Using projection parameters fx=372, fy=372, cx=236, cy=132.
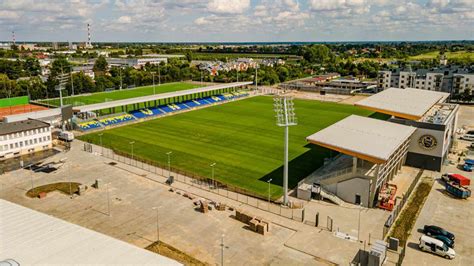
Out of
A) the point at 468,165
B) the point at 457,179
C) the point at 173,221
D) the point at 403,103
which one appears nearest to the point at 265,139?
the point at 403,103

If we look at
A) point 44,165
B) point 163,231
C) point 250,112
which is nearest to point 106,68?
point 250,112

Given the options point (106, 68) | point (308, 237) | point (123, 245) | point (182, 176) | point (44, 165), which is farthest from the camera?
point (106, 68)

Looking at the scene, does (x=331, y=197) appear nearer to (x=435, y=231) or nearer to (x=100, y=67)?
(x=435, y=231)

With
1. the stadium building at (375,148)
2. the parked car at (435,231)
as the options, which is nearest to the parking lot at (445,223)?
the parked car at (435,231)

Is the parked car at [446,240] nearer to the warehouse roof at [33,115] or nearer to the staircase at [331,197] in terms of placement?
the staircase at [331,197]

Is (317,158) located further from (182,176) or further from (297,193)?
(182,176)

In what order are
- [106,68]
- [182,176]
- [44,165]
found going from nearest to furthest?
[182,176]
[44,165]
[106,68]

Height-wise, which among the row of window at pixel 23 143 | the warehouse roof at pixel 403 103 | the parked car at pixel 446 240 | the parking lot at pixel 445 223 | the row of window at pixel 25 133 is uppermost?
the warehouse roof at pixel 403 103
